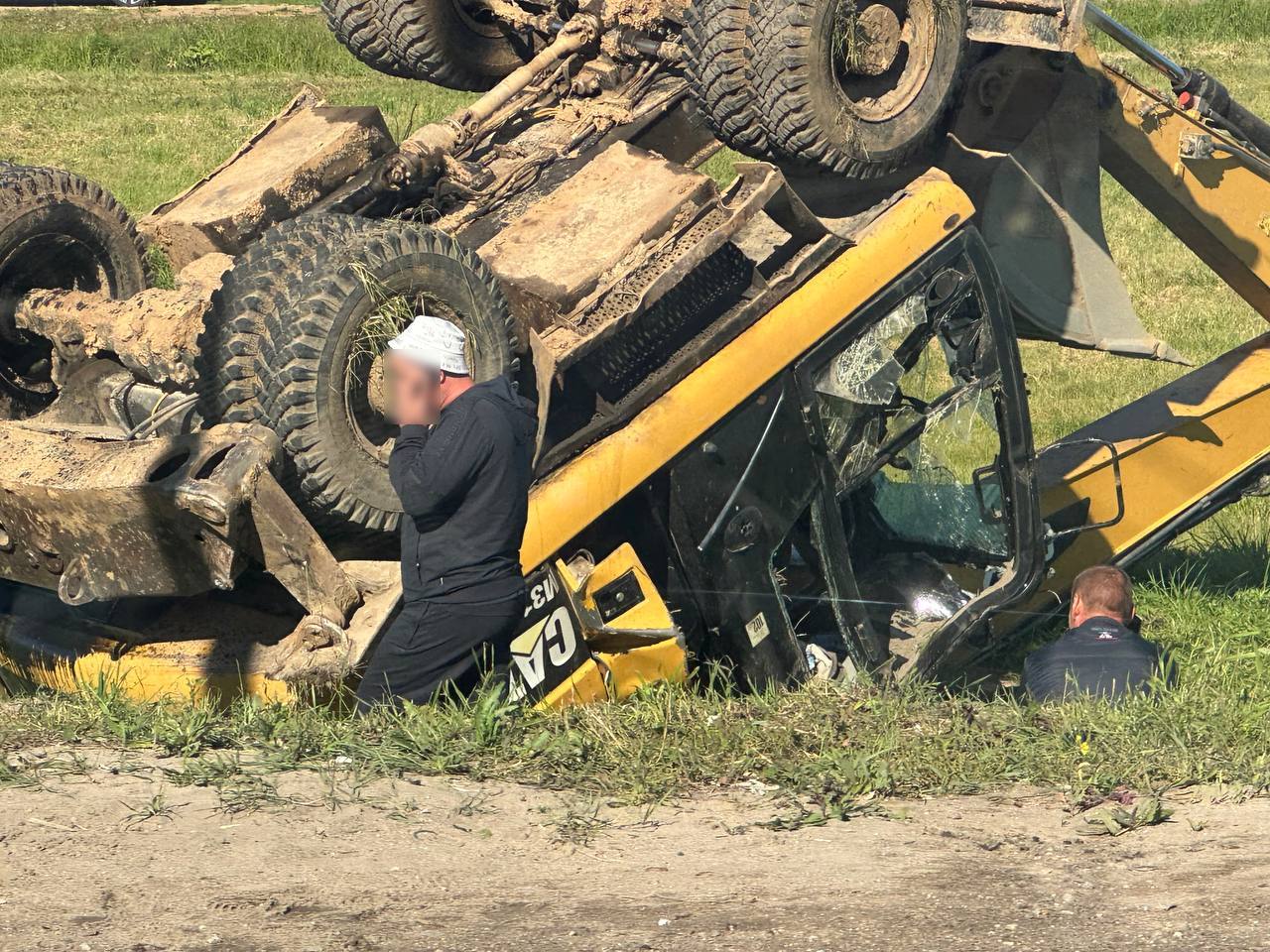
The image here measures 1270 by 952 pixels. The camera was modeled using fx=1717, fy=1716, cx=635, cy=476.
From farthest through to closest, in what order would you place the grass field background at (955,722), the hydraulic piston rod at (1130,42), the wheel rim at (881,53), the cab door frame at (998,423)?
1. the hydraulic piston rod at (1130,42)
2. the wheel rim at (881,53)
3. the cab door frame at (998,423)
4. the grass field background at (955,722)

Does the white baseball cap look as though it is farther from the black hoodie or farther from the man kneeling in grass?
the man kneeling in grass

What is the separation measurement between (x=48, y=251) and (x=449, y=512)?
1681 millimetres

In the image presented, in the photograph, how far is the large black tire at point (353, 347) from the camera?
4.39 meters

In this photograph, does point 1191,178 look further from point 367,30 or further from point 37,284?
point 37,284

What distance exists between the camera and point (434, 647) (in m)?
4.57

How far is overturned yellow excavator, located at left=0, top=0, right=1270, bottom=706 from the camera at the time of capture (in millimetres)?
4441

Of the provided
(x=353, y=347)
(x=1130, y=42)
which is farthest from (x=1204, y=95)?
(x=353, y=347)

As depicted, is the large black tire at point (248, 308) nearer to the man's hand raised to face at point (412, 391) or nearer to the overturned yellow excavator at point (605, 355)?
the overturned yellow excavator at point (605, 355)

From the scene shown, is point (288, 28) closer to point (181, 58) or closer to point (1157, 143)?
point (181, 58)

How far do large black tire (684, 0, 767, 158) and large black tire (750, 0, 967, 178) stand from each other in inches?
1.7

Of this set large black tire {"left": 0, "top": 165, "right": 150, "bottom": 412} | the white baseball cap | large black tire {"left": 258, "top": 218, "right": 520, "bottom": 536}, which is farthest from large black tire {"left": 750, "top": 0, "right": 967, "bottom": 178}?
large black tire {"left": 0, "top": 165, "right": 150, "bottom": 412}

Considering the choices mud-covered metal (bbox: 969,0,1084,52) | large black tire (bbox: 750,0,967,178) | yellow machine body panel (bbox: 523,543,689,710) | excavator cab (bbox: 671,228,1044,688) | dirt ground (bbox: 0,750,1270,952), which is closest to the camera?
dirt ground (bbox: 0,750,1270,952)

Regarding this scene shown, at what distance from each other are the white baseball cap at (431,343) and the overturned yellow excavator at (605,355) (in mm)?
142

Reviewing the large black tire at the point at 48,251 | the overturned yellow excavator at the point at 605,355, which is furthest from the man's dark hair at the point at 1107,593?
the large black tire at the point at 48,251
